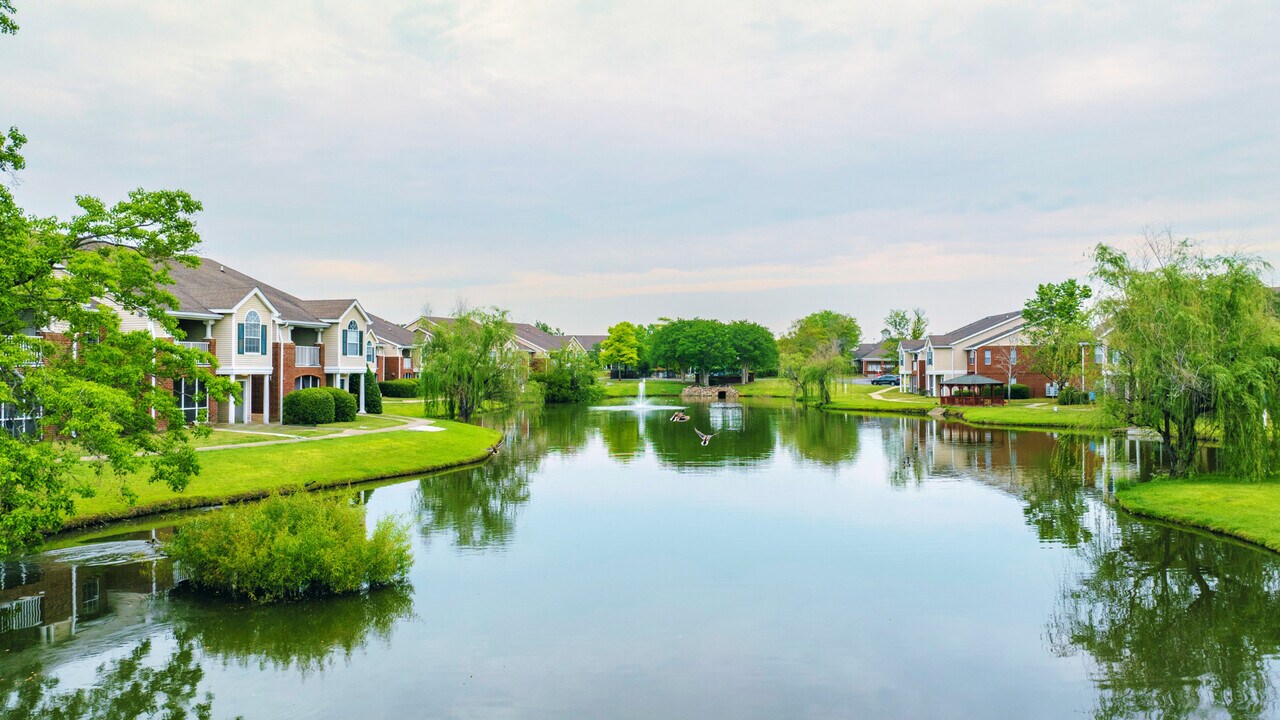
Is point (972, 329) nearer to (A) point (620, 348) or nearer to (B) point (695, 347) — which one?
(B) point (695, 347)

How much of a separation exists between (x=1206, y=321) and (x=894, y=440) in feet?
76.6

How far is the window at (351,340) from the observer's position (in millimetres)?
50344

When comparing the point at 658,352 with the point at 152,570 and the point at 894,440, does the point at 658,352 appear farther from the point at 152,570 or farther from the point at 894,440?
the point at 152,570

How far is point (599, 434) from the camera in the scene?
53844mm

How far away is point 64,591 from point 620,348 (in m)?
115

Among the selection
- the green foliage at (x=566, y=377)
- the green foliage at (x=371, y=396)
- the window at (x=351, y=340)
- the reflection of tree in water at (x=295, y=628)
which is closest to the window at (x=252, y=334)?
the window at (x=351, y=340)

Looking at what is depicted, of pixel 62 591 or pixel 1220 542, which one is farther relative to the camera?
pixel 1220 542

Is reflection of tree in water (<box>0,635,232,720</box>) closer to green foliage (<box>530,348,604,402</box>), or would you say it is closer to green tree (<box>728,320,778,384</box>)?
green foliage (<box>530,348,604,402</box>)

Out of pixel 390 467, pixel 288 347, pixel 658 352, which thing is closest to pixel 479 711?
pixel 390 467

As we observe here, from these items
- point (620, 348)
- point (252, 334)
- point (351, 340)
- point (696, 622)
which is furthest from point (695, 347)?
point (696, 622)

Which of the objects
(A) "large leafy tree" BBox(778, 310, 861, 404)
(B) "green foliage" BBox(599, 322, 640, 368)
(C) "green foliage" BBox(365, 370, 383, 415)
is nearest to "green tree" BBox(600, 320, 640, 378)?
(B) "green foliage" BBox(599, 322, 640, 368)

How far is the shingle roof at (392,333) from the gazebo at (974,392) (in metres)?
47.7

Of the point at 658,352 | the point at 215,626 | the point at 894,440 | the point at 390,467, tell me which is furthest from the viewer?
the point at 658,352

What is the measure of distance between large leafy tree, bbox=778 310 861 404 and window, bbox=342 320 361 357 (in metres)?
43.6
